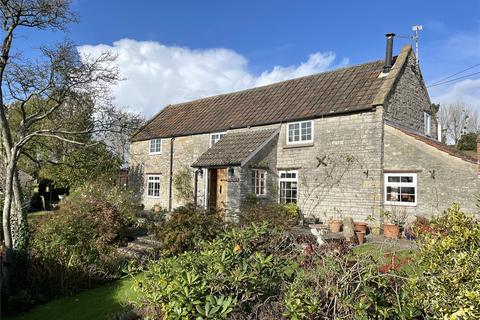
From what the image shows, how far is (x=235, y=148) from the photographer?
61.6 feet

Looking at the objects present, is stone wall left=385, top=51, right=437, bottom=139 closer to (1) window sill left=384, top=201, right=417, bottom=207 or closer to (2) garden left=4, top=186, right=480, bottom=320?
(1) window sill left=384, top=201, right=417, bottom=207

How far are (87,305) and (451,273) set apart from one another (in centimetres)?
739

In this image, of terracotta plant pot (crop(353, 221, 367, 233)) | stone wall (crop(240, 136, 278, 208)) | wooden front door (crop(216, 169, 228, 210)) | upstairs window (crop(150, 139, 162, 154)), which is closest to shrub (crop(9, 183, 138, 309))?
stone wall (crop(240, 136, 278, 208))

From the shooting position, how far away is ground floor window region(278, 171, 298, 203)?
18.2 m

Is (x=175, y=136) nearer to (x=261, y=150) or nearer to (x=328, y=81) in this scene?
(x=261, y=150)

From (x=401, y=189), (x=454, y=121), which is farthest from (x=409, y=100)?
(x=454, y=121)

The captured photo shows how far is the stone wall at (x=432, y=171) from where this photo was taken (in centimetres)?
1341

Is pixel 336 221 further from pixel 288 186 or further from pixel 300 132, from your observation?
pixel 300 132

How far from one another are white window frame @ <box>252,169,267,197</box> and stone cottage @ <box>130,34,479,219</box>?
0.05m

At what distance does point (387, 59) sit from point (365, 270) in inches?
598

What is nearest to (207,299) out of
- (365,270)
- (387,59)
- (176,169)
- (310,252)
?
(365,270)

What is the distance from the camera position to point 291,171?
18328 mm

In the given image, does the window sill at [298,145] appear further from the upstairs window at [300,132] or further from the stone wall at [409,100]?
the stone wall at [409,100]

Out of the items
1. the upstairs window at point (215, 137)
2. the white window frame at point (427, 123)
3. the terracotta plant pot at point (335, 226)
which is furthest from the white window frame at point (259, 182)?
the white window frame at point (427, 123)
